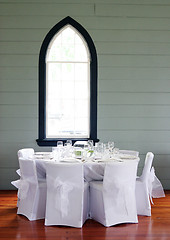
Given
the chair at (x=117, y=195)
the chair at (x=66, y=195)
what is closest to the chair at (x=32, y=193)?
the chair at (x=66, y=195)

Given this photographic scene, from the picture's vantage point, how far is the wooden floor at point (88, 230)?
3.49m

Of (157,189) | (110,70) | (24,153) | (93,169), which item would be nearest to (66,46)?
(110,70)

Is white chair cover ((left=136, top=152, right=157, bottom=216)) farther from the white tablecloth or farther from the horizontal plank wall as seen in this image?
the horizontal plank wall

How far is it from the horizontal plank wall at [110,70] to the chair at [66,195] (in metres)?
2.13

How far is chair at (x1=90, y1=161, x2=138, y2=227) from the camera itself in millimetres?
3762

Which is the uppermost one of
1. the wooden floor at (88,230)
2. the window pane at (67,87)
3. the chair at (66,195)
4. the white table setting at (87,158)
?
the window pane at (67,87)

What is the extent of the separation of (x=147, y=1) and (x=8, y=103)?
3.00 metres

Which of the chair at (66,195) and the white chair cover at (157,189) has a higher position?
the chair at (66,195)

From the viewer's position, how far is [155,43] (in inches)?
233

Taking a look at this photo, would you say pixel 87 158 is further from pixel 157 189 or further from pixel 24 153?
pixel 157 189

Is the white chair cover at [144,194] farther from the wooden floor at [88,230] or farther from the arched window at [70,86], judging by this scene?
the arched window at [70,86]

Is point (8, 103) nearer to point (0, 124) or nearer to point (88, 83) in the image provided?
point (0, 124)

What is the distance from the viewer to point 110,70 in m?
5.87

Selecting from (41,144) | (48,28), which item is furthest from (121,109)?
(48,28)
